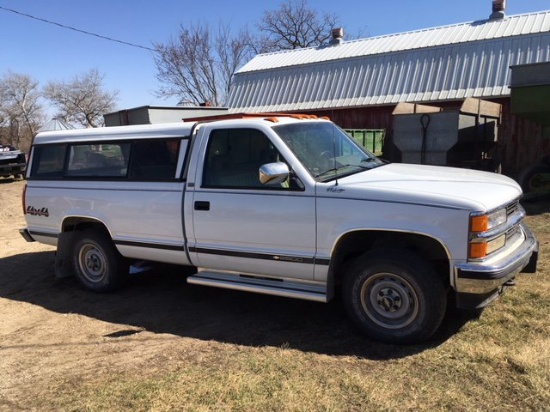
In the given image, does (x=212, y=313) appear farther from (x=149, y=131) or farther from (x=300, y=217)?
(x=149, y=131)

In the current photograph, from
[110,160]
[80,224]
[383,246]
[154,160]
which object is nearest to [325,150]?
[383,246]

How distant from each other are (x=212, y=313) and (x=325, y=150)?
2047 millimetres

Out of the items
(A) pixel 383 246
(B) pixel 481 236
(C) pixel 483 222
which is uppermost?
(C) pixel 483 222

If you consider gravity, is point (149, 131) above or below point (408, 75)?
below

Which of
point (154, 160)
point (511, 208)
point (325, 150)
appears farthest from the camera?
point (154, 160)

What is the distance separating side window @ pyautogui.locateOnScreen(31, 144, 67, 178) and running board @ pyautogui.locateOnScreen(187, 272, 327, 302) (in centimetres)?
254

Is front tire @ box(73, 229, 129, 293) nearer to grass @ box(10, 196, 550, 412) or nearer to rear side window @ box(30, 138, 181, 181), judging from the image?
rear side window @ box(30, 138, 181, 181)

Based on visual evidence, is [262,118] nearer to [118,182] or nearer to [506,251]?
[118,182]

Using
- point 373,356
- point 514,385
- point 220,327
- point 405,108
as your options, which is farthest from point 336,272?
point 405,108

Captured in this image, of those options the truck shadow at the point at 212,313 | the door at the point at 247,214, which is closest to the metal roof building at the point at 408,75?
the truck shadow at the point at 212,313

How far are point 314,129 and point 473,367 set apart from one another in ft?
8.45

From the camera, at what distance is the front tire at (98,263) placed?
19.2ft

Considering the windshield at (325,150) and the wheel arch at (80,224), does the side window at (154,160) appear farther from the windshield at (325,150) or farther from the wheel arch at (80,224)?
the windshield at (325,150)

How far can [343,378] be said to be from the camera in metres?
3.56
